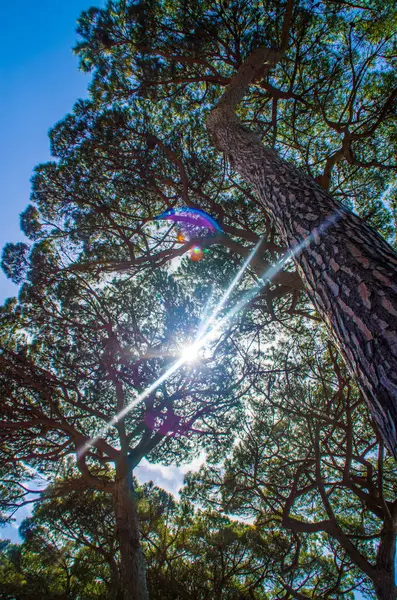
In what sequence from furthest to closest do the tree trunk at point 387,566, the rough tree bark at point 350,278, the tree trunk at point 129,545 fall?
the tree trunk at point 129,545, the tree trunk at point 387,566, the rough tree bark at point 350,278

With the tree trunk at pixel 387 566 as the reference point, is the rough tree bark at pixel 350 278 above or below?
above

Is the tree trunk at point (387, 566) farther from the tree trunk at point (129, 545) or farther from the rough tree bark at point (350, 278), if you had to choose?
the rough tree bark at point (350, 278)

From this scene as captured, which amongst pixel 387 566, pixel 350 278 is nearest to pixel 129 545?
pixel 387 566

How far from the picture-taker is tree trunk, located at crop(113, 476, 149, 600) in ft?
12.6

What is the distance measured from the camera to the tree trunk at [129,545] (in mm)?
3832

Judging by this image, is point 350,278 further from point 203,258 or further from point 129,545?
point 129,545

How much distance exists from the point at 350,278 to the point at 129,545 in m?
4.89

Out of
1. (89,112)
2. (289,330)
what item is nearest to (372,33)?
(89,112)

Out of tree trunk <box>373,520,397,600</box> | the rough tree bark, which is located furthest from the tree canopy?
the rough tree bark

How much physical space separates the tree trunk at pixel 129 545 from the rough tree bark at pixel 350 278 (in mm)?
4652

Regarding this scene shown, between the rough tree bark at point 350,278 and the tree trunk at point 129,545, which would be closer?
the rough tree bark at point 350,278

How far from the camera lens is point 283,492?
20.5 feet

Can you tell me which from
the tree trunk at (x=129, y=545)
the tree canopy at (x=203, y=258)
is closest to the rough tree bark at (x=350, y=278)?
the tree canopy at (x=203, y=258)

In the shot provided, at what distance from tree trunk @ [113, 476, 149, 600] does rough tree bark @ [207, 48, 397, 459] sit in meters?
4.65
